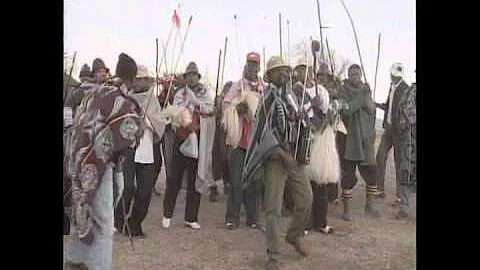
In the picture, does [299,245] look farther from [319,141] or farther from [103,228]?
[103,228]

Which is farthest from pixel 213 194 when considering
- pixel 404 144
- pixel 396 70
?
pixel 396 70

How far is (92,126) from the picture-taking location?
4.52 m

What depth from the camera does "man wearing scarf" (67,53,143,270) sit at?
449 centimetres

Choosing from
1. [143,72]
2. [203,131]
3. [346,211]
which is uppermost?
[143,72]

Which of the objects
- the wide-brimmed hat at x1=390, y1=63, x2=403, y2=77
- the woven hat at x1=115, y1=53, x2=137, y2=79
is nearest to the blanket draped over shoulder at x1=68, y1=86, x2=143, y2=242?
the woven hat at x1=115, y1=53, x2=137, y2=79

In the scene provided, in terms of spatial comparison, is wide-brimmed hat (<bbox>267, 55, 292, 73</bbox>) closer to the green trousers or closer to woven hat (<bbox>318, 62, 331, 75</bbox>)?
woven hat (<bbox>318, 62, 331, 75</bbox>)

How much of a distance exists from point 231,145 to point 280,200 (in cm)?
Answer: 56

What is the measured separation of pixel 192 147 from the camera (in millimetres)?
4684

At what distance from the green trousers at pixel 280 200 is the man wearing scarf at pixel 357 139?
0.35 meters

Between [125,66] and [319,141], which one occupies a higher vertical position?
[125,66]

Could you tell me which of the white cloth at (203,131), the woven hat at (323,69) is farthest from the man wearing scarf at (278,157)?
the white cloth at (203,131)

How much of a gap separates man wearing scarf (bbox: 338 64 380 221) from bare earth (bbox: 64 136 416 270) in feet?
0.24

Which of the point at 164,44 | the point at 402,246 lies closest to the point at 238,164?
the point at 164,44
